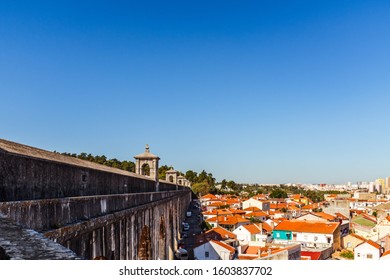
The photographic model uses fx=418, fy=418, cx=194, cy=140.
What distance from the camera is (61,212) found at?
555 centimetres

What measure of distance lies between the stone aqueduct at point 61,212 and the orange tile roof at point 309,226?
26.2m

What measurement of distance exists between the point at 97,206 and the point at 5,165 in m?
2.56

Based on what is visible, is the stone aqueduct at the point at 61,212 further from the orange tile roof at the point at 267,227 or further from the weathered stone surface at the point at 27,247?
the orange tile roof at the point at 267,227

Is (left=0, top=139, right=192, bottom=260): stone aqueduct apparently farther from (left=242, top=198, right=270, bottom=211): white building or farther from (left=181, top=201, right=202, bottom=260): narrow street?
(left=242, top=198, right=270, bottom=211): white building

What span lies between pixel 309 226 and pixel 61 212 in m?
33.3

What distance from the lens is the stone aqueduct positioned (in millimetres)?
2945

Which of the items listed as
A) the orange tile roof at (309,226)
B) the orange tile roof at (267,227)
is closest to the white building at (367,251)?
the orange tile roof at (309,226)

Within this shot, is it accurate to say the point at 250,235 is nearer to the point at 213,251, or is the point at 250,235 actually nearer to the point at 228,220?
the point at 228,220

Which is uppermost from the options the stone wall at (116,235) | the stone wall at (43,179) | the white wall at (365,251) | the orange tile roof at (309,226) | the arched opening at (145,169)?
the arched opening at (145,169)

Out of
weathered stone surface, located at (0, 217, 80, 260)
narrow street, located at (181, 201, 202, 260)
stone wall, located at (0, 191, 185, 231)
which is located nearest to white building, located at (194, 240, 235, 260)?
narrow street, located at (181, 201, 202, 260)

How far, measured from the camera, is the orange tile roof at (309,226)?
3465 centimetres

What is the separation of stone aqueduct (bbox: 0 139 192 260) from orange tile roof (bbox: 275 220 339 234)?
86.1ft

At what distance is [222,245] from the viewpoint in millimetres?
24828
